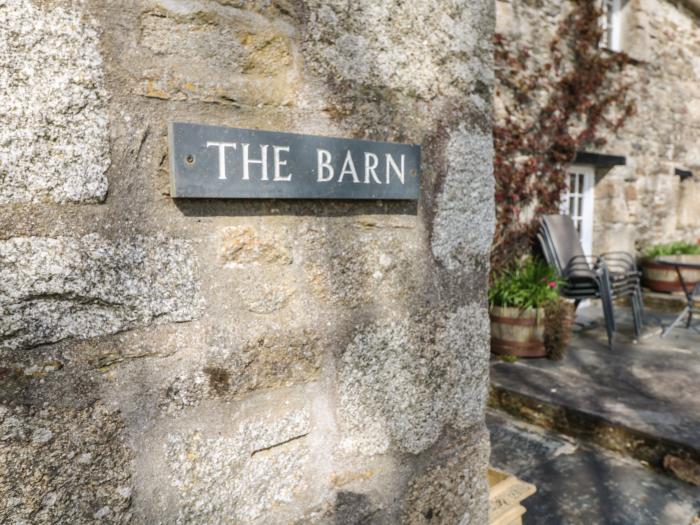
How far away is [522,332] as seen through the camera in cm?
441

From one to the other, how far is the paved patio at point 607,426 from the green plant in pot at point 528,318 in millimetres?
135

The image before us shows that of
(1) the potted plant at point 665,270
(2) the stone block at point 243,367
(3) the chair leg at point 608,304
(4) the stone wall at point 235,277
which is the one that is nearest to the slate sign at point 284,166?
(4) the stone wall at point 235,277

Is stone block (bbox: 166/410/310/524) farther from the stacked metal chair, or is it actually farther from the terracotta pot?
the terracotta pot

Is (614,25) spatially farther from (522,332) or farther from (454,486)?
(454,486)

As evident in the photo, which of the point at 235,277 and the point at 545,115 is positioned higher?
the point at 545,115

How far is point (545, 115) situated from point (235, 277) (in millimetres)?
5453

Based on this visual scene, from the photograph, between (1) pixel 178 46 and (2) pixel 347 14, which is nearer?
(1) pixel 178 46

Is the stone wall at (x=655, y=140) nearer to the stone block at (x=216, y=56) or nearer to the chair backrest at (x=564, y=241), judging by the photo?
the chair backrest at (x=564, y=241)

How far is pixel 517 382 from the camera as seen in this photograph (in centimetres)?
379

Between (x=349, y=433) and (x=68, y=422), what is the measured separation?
60 cm

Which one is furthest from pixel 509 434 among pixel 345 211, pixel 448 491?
pixel 345 211

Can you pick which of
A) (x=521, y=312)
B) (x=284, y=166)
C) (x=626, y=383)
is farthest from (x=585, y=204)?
(x=284, y=166)

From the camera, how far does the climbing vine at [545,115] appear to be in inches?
213

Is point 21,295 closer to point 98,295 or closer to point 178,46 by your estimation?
point 98,295
